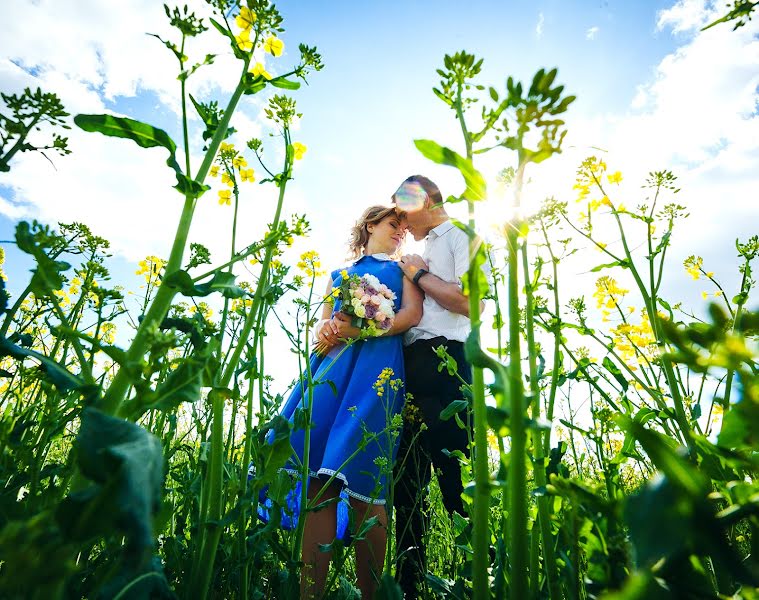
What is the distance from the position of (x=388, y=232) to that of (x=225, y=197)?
96.0 inches

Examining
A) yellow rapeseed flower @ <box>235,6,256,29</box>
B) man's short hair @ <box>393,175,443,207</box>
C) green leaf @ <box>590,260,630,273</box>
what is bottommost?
green leaf @ <box>590,260,630,273</box>

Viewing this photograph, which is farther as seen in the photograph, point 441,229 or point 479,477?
point 441,229

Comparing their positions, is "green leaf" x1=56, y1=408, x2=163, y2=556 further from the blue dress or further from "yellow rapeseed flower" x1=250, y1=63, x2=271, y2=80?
the blue dress

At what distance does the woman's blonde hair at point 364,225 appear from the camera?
419 cm

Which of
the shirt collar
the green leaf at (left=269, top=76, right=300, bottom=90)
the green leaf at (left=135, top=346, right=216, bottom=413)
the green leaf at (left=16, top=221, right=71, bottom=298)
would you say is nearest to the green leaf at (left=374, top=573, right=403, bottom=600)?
the green leaf at (left=135, top=346, right=216, bottom=413)

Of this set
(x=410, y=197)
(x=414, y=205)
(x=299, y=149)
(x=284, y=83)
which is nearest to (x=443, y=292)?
(x=414, y=205)

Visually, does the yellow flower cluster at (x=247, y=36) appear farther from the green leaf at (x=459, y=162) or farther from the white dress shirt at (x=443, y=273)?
the white dress shirt at (x=443, y=273)

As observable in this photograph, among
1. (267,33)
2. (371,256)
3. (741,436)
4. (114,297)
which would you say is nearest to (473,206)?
(741,436)

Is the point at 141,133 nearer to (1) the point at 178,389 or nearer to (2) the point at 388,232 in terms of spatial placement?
(1) the point at 178,389

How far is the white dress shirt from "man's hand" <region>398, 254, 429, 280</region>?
52 millimetres

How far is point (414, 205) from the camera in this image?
3998mm

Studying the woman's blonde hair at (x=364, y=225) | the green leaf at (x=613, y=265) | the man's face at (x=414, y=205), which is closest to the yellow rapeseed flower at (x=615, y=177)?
the green leaf at (x=613, y=265)

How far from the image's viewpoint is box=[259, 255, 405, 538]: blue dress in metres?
2.75

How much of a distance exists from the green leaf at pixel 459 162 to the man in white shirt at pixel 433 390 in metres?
2.07
